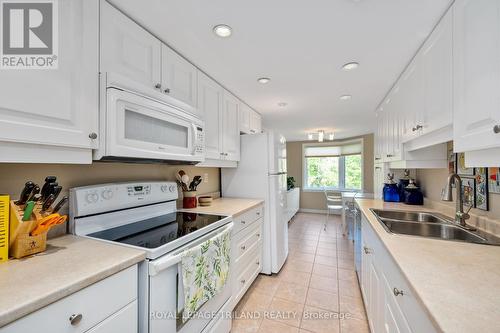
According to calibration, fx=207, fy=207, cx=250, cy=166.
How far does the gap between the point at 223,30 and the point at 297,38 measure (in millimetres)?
502

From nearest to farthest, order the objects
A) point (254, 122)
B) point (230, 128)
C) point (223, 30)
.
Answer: point (223, 30)
point (230, 128)
point (254, 122)

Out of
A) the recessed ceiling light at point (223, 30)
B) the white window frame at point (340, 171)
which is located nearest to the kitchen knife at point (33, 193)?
the recessed ceiling light at point (223, 30)

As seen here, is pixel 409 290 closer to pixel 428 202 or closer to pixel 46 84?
pixel 46 84

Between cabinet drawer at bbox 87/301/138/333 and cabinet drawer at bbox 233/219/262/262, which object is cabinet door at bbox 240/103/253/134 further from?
cabinet drawer at bbox 87/301/138/333

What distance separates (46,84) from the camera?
89cm

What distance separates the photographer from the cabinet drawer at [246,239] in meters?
1.84

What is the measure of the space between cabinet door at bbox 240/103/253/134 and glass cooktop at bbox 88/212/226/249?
140cm

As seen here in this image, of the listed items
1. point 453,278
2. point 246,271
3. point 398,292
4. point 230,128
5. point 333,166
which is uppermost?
point 230,128

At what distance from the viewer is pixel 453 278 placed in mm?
746

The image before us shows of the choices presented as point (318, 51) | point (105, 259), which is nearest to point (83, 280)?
point (105, 259)

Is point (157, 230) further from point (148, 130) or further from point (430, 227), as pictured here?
point (430, 227)

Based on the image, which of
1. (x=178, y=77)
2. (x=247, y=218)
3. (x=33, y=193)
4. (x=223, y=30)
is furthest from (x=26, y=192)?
(x=247, y=218)

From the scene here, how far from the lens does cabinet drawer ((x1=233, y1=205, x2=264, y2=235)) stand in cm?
181

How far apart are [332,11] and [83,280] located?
5.58 ft
